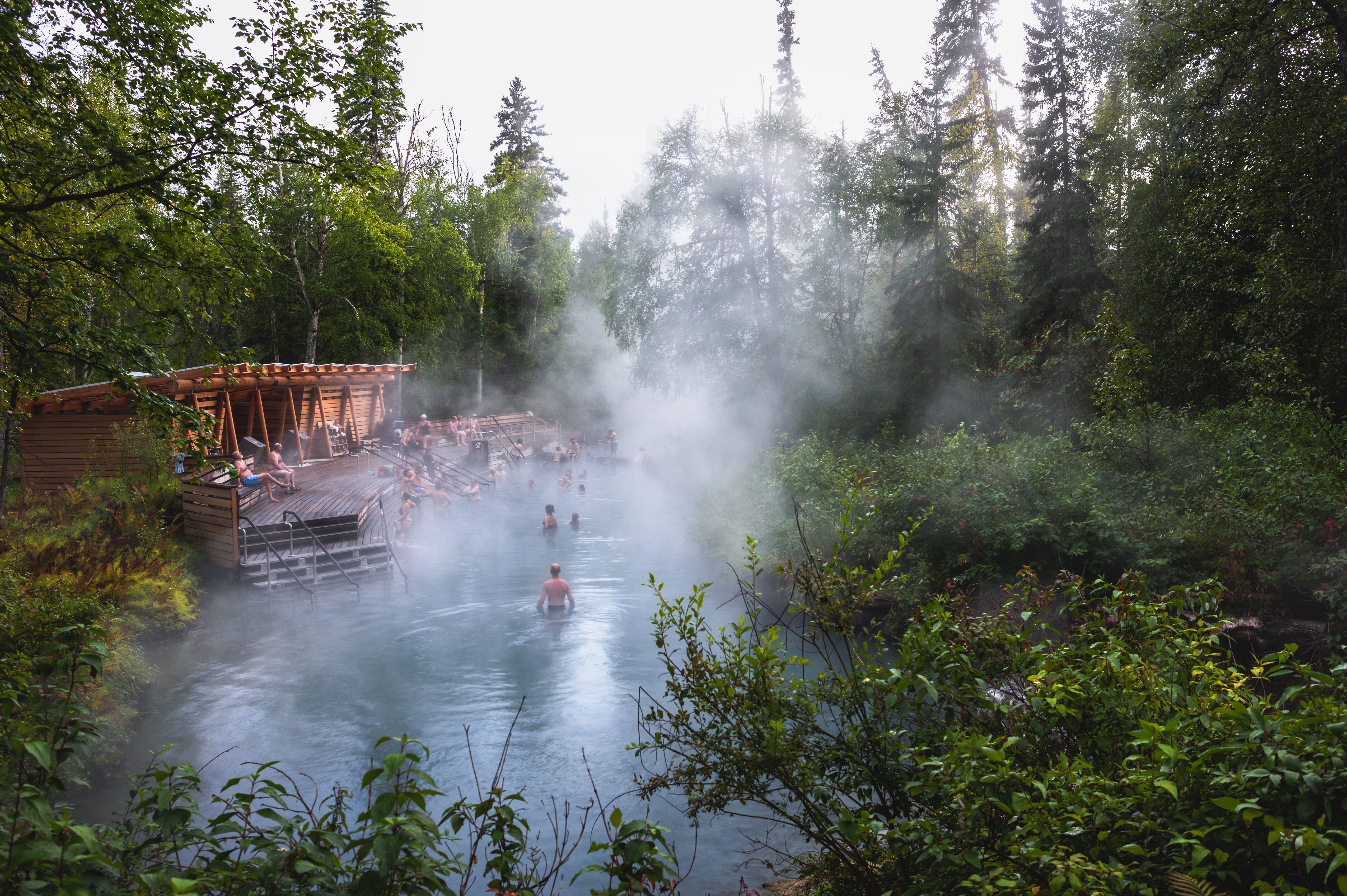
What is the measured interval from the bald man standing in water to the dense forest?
3.20m

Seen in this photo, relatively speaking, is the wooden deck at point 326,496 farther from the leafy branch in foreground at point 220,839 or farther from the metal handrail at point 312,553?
the leafy branch in foreground at point 220,839

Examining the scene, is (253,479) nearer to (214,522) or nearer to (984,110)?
(214,522)

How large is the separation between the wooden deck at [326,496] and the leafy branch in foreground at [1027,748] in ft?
43.8

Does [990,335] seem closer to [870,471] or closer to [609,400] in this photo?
[870,471]

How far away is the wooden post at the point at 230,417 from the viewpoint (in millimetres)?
19000

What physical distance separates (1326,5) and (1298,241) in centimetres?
326

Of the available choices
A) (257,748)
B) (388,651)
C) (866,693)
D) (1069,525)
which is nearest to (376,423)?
(388,651)

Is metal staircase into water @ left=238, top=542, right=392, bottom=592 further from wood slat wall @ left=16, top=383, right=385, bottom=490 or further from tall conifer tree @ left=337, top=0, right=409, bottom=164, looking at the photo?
tall conifer tree @ left=337, top=0, right=409, bottom=164

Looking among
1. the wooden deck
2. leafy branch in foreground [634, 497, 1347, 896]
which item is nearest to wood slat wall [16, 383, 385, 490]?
the wooden deck

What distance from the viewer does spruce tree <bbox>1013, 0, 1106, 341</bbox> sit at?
776 inches

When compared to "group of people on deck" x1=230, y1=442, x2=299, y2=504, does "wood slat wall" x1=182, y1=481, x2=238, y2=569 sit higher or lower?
lower

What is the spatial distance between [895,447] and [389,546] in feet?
45.6

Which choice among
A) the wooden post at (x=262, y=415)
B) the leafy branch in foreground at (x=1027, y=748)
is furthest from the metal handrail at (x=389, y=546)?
the leafy branch in foreground at (x=1027, y=748)

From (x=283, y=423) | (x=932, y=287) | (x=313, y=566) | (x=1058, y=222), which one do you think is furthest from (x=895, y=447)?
(x=283, y=423)
